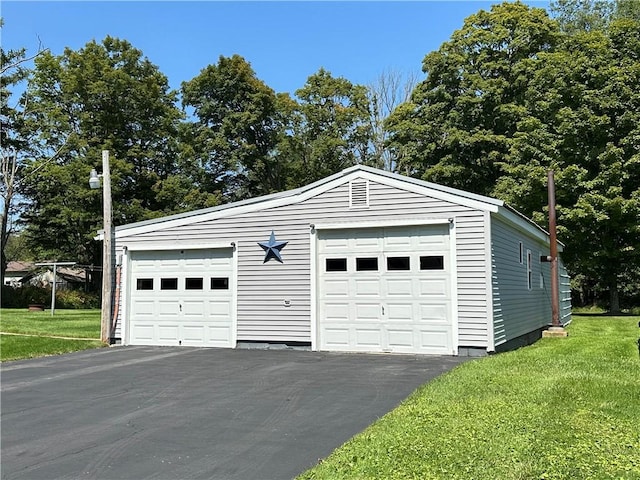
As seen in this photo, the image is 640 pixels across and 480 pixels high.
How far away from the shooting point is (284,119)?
35000 mm

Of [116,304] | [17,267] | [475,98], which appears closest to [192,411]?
[116,304]

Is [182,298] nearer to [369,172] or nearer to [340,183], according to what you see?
[340,183]

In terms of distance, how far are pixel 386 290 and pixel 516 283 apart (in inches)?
129

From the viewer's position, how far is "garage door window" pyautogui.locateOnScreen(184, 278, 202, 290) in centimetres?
1286

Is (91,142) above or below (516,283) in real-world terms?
above

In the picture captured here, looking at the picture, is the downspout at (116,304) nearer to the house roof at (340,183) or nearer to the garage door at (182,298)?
the garage door at (182,298)

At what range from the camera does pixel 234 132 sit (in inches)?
1325

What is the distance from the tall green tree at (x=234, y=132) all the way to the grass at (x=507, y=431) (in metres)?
27.5

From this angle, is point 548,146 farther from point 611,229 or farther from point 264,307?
point 264,307

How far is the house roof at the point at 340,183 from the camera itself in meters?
10.6

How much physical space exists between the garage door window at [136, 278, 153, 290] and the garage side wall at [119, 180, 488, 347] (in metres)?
1.07

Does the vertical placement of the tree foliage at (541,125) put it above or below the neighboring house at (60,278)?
above

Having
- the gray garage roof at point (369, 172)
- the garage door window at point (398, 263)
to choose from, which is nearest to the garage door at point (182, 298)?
the gray garage roof at point (369, 172)

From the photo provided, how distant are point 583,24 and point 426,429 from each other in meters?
37.3
